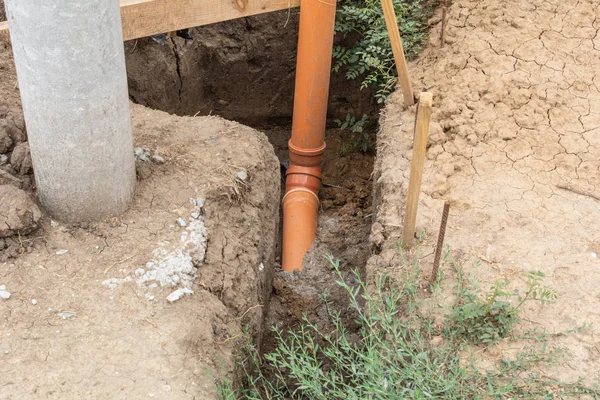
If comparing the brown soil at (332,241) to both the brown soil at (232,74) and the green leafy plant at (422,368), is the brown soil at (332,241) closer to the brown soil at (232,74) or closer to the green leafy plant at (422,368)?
the brown soil at (232,74)

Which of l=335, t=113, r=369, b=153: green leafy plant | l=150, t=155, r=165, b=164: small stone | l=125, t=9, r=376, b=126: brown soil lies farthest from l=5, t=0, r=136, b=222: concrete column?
l=335, t=113, r=369, b=153: green leafy plant

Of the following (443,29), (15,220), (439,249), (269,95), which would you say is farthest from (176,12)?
(439,249)

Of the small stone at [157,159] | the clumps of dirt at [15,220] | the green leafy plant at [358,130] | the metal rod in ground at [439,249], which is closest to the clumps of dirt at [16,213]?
the clumps of dirt at [15,220]

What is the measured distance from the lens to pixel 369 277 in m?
3.18

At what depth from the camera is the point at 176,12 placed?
13.4ft

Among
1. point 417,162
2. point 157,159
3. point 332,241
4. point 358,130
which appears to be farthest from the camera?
point 358,130

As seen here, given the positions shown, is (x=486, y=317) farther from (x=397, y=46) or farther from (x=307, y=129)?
(x=307, y=129)

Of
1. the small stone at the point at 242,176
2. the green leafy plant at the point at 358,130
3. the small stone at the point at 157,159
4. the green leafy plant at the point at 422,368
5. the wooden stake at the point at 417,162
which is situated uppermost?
the wooden stake at the point at 417,162

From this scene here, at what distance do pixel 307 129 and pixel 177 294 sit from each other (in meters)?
1.99

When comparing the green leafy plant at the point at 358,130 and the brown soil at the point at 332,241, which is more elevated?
the green leafy plant at the point at 358,130

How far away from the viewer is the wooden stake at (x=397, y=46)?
350 cm

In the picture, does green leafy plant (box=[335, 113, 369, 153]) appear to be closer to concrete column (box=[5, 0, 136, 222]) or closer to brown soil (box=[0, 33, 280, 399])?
brown soil (box=[0, 33, 280, 399])

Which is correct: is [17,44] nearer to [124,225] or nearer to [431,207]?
[124,225]

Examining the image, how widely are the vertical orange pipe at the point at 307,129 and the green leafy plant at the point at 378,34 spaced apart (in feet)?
1.03
